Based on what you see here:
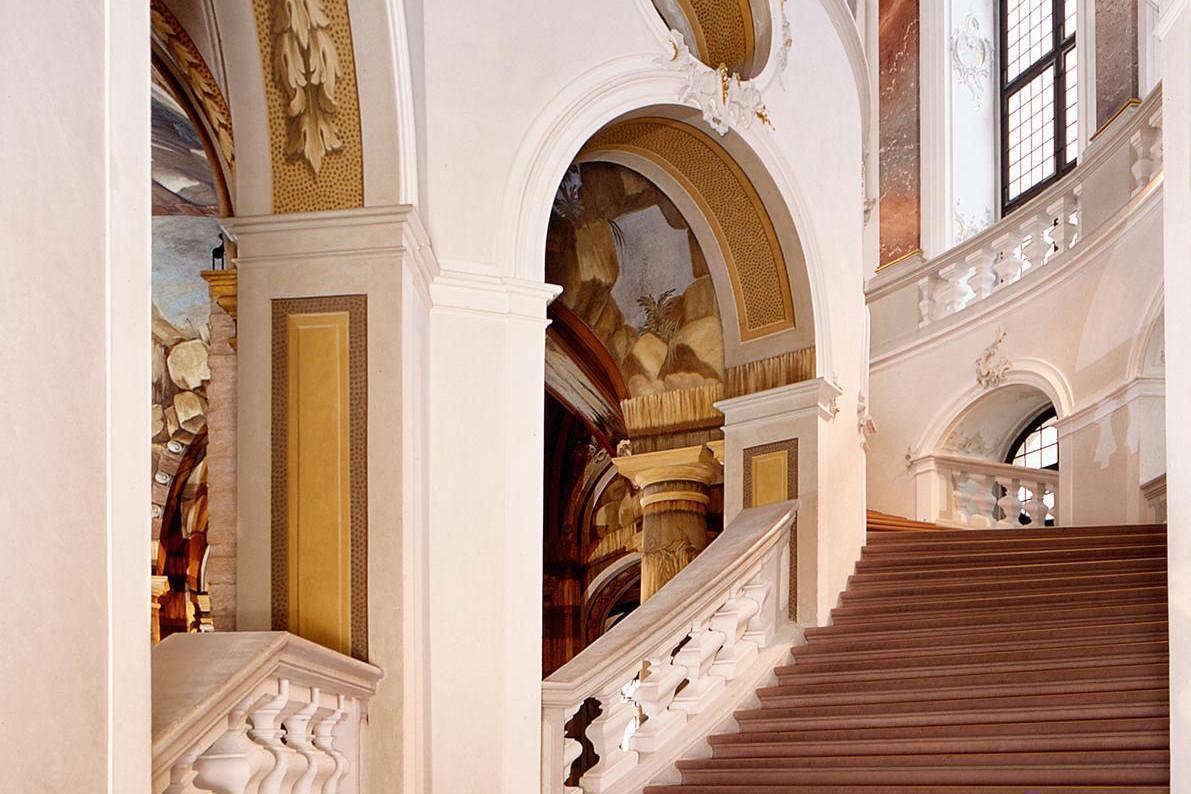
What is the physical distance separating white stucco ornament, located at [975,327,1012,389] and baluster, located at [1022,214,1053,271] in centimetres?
80

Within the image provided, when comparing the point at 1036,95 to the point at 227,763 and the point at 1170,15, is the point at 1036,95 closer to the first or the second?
the point at 1170,15

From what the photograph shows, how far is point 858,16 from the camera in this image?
1294 centimetres

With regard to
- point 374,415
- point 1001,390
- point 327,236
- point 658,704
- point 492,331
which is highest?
point 327,236

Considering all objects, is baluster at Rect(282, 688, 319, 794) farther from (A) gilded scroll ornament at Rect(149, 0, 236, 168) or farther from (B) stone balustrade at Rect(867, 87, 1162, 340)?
(B) stone balustrade at Rect(867, 87, 1162, 340)

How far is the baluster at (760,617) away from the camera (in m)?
9.59

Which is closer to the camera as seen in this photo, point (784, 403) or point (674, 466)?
point (784, 403)

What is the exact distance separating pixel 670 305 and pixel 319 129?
5217 mm

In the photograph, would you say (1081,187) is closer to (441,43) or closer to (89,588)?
(441,43)

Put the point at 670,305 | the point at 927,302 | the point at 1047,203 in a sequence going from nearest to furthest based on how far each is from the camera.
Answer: the point at 670,305 → the point at 1047,203 → the point at 927,302

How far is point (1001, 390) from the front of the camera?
16844 millimetres

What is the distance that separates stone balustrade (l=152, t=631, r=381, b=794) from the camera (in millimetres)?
4750

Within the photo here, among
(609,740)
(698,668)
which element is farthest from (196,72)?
(698,668)

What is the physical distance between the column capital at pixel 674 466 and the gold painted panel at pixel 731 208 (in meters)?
1.19

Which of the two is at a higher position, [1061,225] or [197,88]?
[1061,225]
